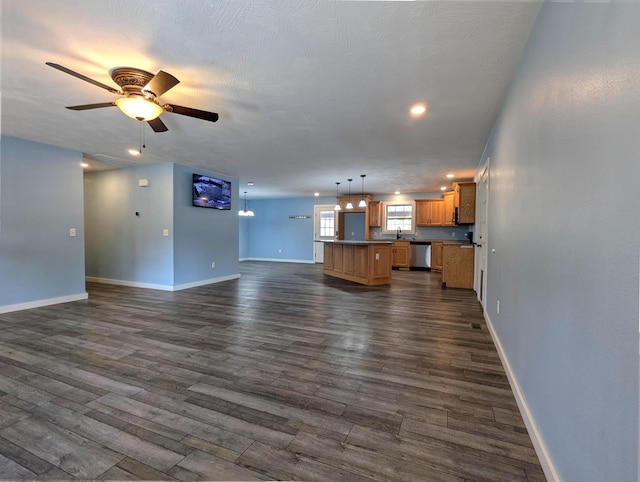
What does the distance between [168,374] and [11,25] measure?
269cm

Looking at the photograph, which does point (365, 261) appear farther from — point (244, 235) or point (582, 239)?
point (244, 235)

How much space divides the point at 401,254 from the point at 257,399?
770 centimetres

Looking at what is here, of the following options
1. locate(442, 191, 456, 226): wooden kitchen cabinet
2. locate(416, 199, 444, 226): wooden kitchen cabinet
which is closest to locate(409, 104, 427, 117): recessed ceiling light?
locate(442, 191, 456, 226): wooden kitchen cabinet

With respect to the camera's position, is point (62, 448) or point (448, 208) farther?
point (448, 208)

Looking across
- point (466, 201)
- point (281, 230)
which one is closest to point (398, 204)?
point (466, 201)

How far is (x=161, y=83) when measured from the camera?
2.25 metres

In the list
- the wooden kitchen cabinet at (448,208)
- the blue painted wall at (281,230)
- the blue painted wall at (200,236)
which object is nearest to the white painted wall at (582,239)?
the blue painted wall at (200,236)

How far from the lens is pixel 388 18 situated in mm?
1848

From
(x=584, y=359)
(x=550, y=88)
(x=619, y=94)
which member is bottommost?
(x=584, y=359)

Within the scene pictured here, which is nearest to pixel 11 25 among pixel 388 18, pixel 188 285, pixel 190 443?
pixel 388 18

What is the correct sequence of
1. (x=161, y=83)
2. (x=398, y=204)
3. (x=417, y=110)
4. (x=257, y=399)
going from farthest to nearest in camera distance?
1. (x=398, y=204)
2. (x=417, y=110)
3. (x=161, y=83)
4. (x=257, y=399)

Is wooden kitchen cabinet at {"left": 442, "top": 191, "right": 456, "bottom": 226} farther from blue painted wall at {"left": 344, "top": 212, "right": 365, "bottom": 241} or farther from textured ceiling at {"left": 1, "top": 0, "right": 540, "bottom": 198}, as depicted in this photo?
textured ceiling at {"left": 1, "top": 0, "right": 540, "bottom": 198}

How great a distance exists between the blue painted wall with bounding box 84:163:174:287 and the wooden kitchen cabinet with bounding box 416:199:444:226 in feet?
22.4

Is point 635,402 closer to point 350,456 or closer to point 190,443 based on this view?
point 350,456
